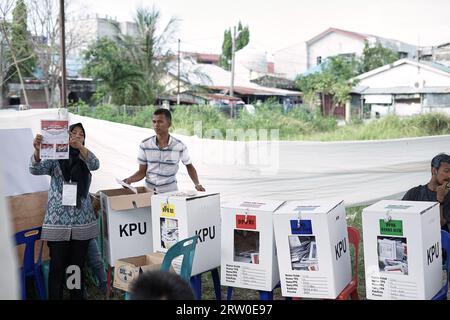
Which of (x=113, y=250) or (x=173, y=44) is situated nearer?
(x=113, y=250)

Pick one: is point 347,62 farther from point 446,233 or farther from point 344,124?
point 446,233

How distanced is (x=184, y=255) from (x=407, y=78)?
9.67 ft

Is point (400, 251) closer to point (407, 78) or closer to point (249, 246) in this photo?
point (249, 246)

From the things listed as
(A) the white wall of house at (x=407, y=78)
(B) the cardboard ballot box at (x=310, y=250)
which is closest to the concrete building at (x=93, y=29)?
(A) the white wall of house at (x=407, y=78)

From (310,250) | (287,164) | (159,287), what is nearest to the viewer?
(159,287)

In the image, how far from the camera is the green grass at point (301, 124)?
4602 mm

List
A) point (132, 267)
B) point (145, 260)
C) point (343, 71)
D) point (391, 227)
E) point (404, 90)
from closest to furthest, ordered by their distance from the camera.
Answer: point (391, 227) → point (132, 267) → point (145, 260) → point (404, 90) → point (343, 71)

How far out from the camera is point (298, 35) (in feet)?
17.3

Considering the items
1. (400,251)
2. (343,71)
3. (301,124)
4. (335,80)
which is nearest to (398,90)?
(301,124)

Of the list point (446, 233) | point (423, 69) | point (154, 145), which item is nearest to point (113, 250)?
point (154, 145)

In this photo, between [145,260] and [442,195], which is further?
[442,195]

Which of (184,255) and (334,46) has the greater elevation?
(334,46)

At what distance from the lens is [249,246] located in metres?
2.82
